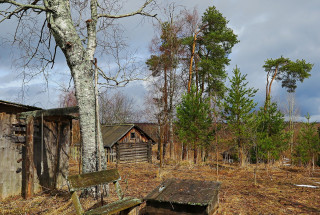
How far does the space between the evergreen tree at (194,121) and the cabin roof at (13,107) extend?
11.7 meters

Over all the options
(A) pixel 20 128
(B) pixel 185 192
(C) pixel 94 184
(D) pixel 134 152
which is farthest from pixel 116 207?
(D) pixel 134 152

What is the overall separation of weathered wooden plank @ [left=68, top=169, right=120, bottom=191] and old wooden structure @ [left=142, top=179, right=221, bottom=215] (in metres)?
0.95

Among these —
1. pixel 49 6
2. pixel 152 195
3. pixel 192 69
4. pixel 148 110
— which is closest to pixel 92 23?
pixel 49 6

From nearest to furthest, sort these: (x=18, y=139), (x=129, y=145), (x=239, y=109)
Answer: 1. (x=18, y=139)
2. (x=239, y=109)
3. (x=129, y=145)

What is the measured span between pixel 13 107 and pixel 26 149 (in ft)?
5.10

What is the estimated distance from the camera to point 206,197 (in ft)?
16.8

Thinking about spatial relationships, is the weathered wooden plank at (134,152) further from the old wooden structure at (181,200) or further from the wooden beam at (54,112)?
the old wooden structure at (181,200)

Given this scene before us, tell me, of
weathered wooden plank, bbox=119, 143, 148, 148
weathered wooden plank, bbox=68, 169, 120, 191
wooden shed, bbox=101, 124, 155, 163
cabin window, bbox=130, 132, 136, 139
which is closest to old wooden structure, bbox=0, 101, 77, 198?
weathered wooden plank, bbox=68, 169, 120, 191

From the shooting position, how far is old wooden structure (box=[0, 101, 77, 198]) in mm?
7984

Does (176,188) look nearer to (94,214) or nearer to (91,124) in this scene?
→ (94,214)

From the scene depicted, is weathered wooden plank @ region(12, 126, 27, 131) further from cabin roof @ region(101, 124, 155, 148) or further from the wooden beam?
cabin roof @ region(101, 124, 155, 148)

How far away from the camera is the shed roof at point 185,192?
4.98 metres

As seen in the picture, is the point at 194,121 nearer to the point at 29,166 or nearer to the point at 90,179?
the point at 29,166

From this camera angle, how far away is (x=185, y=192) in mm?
5492
